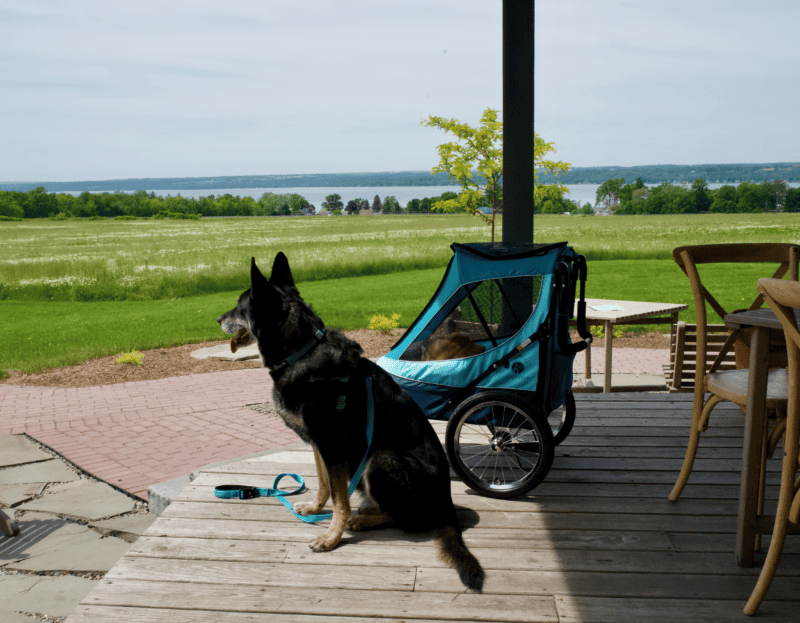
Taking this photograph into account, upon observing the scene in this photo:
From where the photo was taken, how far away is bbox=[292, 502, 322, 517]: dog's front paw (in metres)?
2.97

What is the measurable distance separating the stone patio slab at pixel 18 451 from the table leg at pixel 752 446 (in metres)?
5.12

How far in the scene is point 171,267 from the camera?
2084 centimetres

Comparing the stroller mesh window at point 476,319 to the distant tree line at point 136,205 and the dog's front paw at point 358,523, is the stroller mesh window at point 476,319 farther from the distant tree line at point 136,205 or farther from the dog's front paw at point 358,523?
the distant tree line at point 136,205

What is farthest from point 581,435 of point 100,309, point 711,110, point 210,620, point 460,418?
point 711,110

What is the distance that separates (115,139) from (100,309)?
7095cm

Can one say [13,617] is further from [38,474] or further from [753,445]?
[753,445]

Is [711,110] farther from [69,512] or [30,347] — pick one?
[69,512]

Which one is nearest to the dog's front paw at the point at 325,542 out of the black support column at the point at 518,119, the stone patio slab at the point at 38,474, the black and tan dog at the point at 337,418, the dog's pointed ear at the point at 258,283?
the black and tan dog at the point at 337,418

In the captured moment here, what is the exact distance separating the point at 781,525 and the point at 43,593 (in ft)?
10.9

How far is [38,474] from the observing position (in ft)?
15.8

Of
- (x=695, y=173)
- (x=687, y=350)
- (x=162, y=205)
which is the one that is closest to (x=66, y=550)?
(x=687, y=350)

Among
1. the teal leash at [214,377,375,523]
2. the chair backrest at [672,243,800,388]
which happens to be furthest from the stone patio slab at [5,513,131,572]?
the chair backrest at [672,243,800,388]

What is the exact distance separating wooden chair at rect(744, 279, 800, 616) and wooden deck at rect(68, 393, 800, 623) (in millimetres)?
132

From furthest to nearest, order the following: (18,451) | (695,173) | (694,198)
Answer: (694,198) → (695,173) → (18,451)
